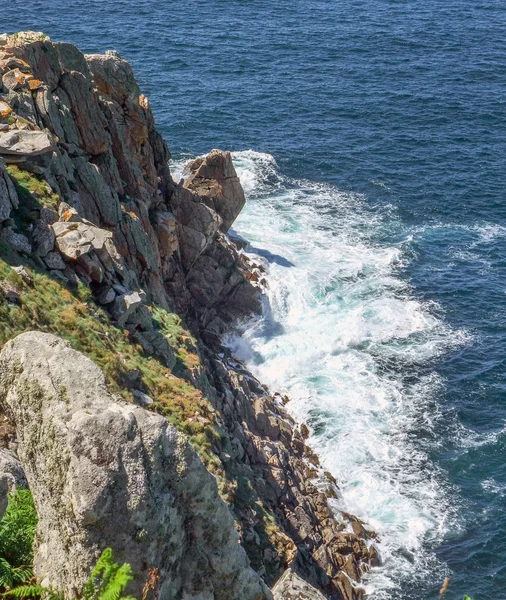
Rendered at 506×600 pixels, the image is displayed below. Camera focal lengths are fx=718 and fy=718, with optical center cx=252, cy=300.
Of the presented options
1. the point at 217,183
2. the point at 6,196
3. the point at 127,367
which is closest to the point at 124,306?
the point at 127,367

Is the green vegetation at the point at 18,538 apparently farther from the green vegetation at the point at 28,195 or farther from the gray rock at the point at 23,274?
the green vegetation at the point at 28,195

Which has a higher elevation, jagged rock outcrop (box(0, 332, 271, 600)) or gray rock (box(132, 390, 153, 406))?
jagged rock outcrop (box(0, 332, 271, 600))

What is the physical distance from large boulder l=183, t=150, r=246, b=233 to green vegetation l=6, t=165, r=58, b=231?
2933 centimetres

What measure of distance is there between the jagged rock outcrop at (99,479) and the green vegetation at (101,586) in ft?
0.94

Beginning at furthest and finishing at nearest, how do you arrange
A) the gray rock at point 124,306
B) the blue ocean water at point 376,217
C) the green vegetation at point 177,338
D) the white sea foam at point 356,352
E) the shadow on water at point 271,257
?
the shadow on water at point 271,257 < the blue ocean water at point 376,217 < the white sea foam at point 356,352 < the green vegetation at point 177,338 < the gray rock at point 124,306

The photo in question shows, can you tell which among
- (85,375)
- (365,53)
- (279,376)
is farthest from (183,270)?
(365,53)

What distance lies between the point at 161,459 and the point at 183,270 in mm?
42139

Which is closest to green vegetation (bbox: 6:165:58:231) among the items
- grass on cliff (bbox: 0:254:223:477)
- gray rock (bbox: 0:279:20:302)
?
grass on cliff (bbox: 0:254:223:477)

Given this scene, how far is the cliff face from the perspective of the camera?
102 ft

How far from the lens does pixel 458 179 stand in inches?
3263

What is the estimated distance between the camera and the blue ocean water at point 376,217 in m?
46.1

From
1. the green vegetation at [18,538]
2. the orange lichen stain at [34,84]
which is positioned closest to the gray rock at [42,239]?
the orange lichen stain at [34,84]

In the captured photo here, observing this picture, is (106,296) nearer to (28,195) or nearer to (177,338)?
(28,195)

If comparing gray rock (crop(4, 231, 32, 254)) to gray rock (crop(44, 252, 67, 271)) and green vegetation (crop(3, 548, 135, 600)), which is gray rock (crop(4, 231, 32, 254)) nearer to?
gray rock (crop(44, 252, 67, 271))
